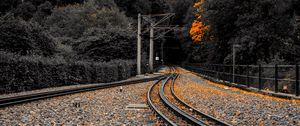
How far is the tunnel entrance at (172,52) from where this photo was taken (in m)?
114

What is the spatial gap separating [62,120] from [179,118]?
292 cm

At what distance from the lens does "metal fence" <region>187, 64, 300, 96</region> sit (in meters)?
13.9

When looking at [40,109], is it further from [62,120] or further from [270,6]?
[270,6]

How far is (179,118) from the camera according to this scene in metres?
8.28

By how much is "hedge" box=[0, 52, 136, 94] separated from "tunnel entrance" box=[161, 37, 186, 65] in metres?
87.9

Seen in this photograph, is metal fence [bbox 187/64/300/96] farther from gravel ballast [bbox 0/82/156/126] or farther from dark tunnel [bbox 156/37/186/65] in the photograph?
dark tunnel [bbox 156/37/186/65]

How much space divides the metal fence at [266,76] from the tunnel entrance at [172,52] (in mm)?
87650

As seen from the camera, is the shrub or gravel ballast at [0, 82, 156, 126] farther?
the shrub

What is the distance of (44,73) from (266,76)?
39.6 feet

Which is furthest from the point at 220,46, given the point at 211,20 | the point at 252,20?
the point at 252,20

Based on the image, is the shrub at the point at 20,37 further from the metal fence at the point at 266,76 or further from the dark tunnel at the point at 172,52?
the dark tunnel at the point at 172,52

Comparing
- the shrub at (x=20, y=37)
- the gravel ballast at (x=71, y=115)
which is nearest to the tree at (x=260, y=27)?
the gravel ballast at (x=71, y=115)

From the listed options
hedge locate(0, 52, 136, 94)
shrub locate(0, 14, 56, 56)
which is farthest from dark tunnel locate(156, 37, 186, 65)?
hedge locate(0, 52, 136, 94)

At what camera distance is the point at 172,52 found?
118500 mm
